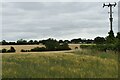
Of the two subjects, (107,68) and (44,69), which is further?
(107,68)

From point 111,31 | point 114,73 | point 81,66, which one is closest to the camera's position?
point 114,73

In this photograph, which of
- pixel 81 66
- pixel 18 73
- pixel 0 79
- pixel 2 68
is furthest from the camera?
pixel 81 66

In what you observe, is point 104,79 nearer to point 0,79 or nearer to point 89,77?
point 89,77

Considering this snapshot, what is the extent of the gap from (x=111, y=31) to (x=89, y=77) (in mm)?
35147

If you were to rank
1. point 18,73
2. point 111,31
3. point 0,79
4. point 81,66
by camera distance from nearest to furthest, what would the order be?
1. point 0,79
2. point 18,73
3. point 81,66
4. point 111,31

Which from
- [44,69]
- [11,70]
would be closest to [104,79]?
[44,69]

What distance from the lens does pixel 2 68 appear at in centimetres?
1466

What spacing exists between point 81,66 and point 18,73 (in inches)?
186

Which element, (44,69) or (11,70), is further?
(44,69)

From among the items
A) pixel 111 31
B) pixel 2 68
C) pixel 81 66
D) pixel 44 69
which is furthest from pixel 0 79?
pixel 111 31

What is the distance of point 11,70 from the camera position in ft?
46.9

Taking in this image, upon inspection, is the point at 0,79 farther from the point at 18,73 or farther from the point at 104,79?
the point at 104,79

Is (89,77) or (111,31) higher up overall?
(111,31)

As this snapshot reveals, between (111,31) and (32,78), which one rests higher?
(111,31)
